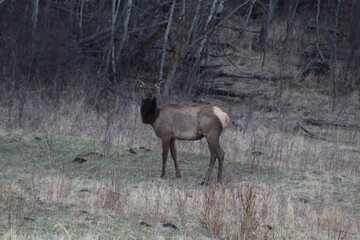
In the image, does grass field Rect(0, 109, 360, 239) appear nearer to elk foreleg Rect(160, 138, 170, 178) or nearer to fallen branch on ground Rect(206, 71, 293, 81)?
elk foreleg Rect(160, 138, 170, 178)

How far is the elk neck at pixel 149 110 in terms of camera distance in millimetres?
10930

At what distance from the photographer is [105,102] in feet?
56.5

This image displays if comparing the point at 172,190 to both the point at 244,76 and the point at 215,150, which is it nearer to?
the point at 215,150

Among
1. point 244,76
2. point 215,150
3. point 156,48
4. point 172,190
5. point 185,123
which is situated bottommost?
point 172,190

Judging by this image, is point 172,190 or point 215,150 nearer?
point 172,190

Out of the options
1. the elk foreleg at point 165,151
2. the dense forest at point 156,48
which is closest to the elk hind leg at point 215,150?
the elk foreleg at point 165,151

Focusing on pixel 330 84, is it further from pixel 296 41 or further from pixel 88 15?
pixel 88 15

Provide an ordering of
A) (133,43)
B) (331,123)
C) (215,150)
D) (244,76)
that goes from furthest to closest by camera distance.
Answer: (244,76) → (133,43) → (331,123) → (215,150)

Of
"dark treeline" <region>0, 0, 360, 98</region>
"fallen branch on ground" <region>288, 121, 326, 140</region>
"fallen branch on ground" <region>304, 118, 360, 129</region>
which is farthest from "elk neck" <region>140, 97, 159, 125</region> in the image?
"fallen branch on ground" <region>304, 118, 360, 129</region>

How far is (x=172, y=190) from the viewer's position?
9266mm

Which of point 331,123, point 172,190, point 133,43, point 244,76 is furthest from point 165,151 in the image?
point 244,76

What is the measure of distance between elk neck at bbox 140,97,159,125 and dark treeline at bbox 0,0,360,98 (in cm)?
611

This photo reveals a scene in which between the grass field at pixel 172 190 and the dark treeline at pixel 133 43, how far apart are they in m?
4.29

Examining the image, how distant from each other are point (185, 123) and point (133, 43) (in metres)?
10.7
